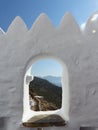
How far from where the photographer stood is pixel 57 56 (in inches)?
197

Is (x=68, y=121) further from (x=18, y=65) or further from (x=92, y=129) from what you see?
(x=18, y=65)

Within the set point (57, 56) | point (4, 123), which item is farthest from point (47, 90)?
point (57, 56)

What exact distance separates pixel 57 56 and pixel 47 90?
7379 millimetres

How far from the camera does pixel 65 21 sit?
5.14 meters

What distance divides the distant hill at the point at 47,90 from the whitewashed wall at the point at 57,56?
20.8ft

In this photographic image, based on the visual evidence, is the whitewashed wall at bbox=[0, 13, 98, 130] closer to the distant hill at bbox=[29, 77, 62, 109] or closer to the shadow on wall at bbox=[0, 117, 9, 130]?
the shadow on wall at bbox=[0, 117, 9, 130]

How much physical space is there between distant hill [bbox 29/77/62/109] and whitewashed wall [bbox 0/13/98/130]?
6325 mm

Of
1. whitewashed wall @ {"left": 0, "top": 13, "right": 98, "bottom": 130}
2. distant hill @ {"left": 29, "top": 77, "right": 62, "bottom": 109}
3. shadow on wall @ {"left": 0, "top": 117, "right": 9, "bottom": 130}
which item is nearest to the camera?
whitewashed wall @ {"left": 0, "top": 13, "right": 98, "bottom": 130}

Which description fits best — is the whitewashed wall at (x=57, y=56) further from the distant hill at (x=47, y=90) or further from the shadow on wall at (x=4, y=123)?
the distant hill at (x=47, y=90)

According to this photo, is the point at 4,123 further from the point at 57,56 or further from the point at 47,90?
the point at 47,90

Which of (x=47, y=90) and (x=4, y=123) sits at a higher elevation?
(x=47, y=90)

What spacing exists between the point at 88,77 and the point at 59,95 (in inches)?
279

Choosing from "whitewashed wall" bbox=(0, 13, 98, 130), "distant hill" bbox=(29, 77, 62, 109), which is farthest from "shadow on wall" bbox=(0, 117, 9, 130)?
"distant hill" bbox=(29, 77, 62, 109)

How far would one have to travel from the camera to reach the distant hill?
1165 centimetres
